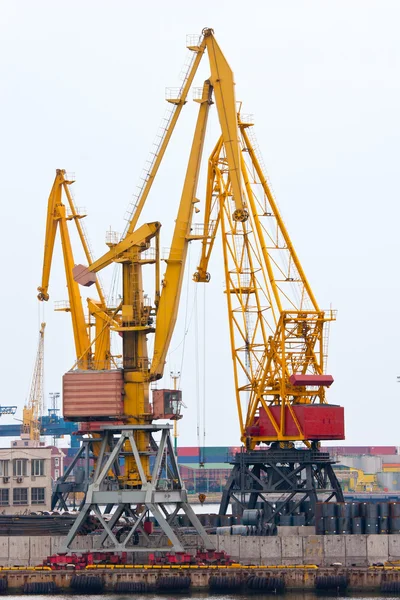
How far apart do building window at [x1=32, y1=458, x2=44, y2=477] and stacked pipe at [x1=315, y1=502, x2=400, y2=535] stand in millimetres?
33527

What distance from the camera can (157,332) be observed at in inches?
3642

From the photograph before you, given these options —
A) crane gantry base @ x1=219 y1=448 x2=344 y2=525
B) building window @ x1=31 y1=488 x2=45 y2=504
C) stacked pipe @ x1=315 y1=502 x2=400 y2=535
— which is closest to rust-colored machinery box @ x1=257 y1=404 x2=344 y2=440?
crane gantry base @ x1=219 y1=448 x2=344 y2=525

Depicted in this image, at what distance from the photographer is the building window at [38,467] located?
118938mm

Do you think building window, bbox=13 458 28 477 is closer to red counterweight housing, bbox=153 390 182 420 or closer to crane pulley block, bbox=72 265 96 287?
crane pulley block, bbox=72 265 96 287

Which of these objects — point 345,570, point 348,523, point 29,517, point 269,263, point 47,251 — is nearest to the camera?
point 345,570

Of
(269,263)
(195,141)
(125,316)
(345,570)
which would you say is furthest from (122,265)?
(345,570)

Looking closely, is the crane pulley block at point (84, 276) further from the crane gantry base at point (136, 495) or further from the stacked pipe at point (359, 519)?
the stacked pipe at point (359, 519)

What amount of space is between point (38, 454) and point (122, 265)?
30513mm

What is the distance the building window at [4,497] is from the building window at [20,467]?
5.01 feet

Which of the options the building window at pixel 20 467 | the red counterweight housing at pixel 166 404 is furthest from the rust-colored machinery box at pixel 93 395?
the building window at pixel 20 467

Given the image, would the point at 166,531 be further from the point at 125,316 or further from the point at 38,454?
the point at 38,454

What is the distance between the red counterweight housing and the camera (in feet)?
302

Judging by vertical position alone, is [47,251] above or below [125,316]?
above

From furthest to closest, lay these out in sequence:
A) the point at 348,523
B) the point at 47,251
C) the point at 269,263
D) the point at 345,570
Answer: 1. the point at 47,251
2. the point at 269,263
3. the point at 348,523
4. the point at 345,570
